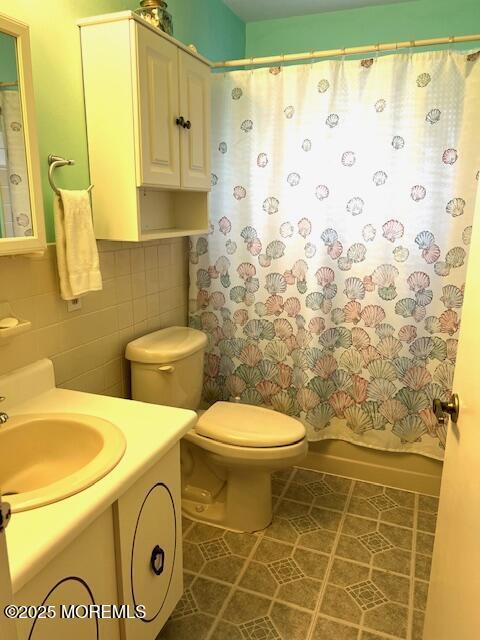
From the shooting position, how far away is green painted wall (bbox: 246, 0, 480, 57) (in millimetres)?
2244

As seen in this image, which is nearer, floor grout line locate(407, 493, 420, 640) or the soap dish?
the soap dish

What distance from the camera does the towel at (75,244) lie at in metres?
1.43

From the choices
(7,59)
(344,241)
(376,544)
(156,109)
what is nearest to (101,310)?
(156,109)

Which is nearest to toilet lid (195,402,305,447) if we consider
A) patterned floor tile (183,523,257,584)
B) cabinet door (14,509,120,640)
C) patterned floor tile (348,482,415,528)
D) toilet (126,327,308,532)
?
toilet (126,327,308,532)

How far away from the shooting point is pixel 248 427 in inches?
77.0

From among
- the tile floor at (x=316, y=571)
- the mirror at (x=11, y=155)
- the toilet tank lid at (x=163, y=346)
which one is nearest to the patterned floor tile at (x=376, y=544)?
the tile floor at (x=316, y=571)

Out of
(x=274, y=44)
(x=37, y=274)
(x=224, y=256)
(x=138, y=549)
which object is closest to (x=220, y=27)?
(x=274, y=44)

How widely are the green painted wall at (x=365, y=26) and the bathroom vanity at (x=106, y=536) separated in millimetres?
2121

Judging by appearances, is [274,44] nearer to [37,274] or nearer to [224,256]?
[224,256]

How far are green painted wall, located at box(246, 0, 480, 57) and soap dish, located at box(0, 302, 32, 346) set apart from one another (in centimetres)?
205

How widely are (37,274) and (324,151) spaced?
4.30 feet

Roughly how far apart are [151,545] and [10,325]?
71 centimetres

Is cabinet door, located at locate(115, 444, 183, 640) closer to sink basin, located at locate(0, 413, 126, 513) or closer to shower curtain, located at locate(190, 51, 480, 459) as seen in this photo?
sink basin, located at locate(0, 413, 126, 513)

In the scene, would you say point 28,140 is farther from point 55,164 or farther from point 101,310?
point 101,310
